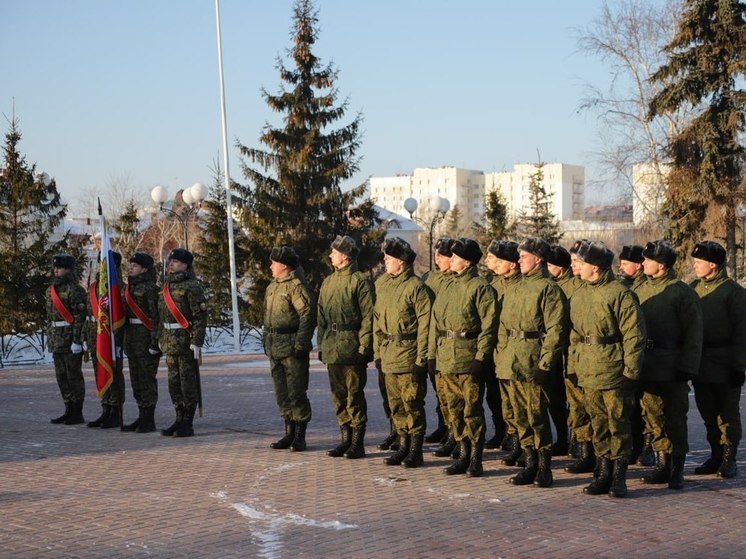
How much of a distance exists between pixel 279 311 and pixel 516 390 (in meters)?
2.96

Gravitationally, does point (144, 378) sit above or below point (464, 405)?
above

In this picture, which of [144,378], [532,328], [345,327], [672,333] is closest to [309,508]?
[532,328]

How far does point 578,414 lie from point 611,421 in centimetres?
92

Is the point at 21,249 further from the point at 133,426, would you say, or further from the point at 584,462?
the point at 584,462

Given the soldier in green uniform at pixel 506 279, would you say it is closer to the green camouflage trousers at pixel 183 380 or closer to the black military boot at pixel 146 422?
the green camouflage trousers at pixel 183 380

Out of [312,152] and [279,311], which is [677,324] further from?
[312,152]

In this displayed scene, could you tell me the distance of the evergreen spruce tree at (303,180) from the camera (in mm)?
29969

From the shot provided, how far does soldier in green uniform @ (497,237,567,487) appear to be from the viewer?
8.12 meters

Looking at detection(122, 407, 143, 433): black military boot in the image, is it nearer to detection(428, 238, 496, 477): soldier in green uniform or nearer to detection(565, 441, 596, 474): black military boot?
detection(428, 238, 496, 477): soldier in green uniform

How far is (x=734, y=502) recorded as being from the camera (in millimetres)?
7660

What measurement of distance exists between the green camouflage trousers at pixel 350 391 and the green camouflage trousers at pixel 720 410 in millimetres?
3266

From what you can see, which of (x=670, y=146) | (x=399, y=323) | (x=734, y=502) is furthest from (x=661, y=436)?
(x=670, y=146)

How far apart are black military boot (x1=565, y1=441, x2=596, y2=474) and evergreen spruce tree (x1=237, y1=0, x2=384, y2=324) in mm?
21100

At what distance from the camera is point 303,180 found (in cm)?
3019
